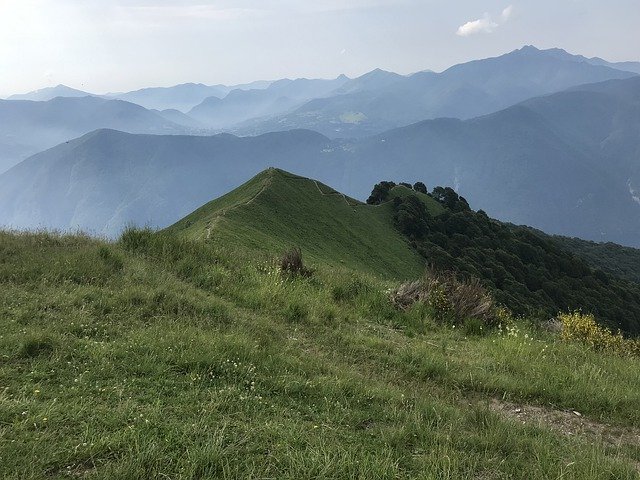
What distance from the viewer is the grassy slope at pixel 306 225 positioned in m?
31.8

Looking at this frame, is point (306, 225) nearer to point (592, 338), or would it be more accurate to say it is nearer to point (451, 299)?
point (451, 299)

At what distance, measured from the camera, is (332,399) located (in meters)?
5.22

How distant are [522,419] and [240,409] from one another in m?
3.58

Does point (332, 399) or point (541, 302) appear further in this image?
point (541, 302)

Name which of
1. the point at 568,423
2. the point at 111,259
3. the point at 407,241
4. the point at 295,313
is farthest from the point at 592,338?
the point at 407,241

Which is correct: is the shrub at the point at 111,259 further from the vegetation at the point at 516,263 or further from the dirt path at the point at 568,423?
the vegetation at the point at 516,263

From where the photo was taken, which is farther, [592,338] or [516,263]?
[516,263]

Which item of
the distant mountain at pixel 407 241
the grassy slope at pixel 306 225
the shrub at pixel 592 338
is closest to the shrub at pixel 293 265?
the shrub at pixel 592 338

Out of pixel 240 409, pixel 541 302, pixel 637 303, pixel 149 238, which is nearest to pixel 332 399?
pixel 240 409

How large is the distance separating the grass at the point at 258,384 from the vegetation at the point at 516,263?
158 feet

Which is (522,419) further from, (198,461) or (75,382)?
(75,382)

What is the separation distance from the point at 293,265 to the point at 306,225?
33.6 meters

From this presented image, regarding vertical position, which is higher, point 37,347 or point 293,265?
point 37,347

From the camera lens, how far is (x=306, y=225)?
4512 cm
